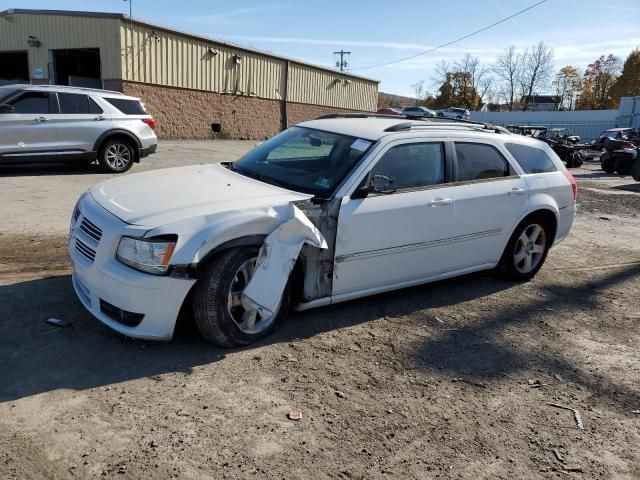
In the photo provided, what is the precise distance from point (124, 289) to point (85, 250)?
1.79ft

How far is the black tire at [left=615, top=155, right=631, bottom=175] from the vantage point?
1806 cm

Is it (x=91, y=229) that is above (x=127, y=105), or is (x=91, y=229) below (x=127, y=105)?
below

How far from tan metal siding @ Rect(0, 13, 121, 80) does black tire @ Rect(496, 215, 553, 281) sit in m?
18.6

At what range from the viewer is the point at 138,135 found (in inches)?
469

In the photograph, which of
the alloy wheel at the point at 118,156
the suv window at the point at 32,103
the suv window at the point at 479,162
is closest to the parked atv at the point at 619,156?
the suv window at the point at 479,162

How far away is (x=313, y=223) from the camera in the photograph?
4.13m

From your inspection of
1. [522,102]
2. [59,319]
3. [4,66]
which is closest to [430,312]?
[59,319]

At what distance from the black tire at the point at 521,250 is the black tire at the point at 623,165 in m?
14.4

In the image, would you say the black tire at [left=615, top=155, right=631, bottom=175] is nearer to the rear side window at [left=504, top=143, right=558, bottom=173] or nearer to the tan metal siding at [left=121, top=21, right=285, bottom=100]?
the rear side window at [left=504, top=143, right=558, bottom=173]

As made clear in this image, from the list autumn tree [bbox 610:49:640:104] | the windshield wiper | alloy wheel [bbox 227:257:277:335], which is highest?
autumn tree [bbox 610:49:640:104]

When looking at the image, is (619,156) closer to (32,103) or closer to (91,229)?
Answer: (32,103)

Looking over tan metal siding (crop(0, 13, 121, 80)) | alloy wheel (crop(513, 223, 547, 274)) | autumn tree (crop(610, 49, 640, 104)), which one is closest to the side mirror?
alloy wheel (crop(513, 223, 547, 274))

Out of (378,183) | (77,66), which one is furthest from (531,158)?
(77,66)

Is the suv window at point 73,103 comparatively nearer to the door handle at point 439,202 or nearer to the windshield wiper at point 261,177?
the windshield wiper at point 261,177
